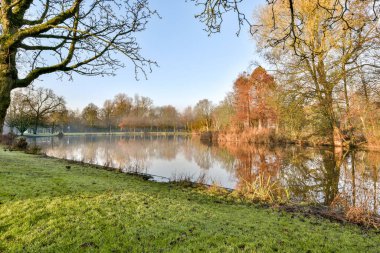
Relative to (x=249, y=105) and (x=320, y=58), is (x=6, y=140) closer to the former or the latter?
(x=320, y=58)

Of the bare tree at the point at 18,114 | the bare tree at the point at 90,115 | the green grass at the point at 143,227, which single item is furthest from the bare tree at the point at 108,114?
the green grass at the point at 143,227

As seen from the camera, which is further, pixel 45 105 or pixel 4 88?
pixel 45 105

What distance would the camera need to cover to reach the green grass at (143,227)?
3.41 metres

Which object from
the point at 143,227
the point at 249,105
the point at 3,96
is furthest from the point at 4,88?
the point at 249,105

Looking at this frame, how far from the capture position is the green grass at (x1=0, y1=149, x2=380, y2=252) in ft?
11.2

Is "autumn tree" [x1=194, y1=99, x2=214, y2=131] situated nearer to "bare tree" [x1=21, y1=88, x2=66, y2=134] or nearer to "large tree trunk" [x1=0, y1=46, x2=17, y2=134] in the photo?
"bare tree" [x1=21, y1=88, x2=66, y2=134]

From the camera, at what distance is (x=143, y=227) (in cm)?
391

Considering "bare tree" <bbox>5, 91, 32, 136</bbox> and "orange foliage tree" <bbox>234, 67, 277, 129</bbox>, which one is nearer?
"orange foliage tree" <bbox>234, 67, 277, 129</bbox>

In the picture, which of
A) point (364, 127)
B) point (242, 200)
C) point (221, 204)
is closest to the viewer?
point (221, 204)

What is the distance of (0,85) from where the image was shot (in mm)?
4246

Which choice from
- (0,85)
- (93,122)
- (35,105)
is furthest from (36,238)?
(93,122)

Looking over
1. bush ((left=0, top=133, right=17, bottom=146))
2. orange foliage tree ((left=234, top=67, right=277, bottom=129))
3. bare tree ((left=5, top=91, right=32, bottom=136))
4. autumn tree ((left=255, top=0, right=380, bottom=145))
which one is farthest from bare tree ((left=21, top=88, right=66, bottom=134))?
autumn tree ((left=255, top=0, right=380, bottom=145))

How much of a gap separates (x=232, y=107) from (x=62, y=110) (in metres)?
32.6

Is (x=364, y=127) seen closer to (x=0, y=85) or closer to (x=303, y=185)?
(x=303, y=185)
